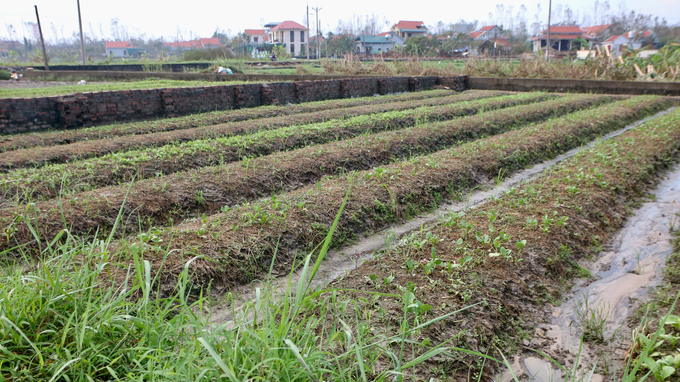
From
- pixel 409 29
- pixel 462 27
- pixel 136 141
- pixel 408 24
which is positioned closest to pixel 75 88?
pixel 136 141

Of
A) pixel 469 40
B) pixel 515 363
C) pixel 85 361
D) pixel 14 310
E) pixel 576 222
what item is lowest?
pixel 515 363

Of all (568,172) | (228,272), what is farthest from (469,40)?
(228,272)

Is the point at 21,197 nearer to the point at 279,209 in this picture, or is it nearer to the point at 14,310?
the point at 279,209

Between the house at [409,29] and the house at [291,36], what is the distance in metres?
16.3

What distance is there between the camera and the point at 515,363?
2674 mm

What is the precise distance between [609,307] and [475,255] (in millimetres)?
997

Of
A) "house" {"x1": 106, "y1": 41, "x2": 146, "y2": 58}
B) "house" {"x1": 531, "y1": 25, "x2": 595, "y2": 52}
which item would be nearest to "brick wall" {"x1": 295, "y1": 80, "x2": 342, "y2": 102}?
"house" {"x1": 531, "y1": 25, "x2": 595, "y2": 52}

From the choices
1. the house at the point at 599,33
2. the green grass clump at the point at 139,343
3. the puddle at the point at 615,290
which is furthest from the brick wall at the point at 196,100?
the house at the point at 599,33

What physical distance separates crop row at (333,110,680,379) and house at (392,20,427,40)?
70186 mm

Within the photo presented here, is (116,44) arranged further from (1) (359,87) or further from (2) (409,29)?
(1) (359,87)

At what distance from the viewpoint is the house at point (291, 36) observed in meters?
72.2

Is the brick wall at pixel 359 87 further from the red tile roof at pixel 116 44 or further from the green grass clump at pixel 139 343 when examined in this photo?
the red tile roof at pixel 116 44

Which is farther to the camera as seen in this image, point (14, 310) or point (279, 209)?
point (279, 209)

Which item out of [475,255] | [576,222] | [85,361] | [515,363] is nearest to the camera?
[85,361]
